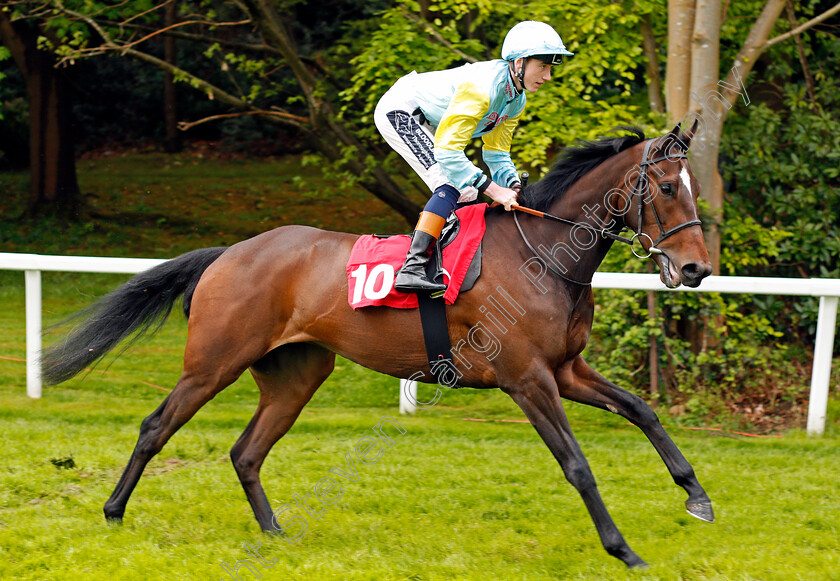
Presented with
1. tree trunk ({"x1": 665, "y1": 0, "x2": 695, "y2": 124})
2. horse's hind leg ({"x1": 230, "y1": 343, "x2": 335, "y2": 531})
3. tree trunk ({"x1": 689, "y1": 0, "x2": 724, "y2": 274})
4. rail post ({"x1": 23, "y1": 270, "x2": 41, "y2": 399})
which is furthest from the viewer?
tree trunk ({"x1": 665, "y1": 0, "x2": 695, "y2": 124})

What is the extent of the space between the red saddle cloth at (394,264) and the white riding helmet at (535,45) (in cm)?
73

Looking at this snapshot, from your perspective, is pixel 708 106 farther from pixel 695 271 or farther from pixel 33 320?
pixel 33 320

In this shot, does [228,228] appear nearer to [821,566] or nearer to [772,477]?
[772,477]

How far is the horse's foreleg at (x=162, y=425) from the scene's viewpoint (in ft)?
13.8

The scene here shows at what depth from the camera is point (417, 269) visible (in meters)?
3.94

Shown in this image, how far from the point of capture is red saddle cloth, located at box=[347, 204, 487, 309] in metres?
3.98

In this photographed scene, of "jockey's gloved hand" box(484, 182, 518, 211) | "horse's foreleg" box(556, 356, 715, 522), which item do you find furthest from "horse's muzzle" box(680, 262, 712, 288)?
"jockey's gloved hand" box(484, 182, 518, 211)

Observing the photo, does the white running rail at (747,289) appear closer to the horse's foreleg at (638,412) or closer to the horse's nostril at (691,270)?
the horse's foreleg at (638,412)

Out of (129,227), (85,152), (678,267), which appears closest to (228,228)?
(129,227)

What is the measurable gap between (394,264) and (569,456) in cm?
119

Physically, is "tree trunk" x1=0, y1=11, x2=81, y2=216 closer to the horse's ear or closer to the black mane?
the black mane

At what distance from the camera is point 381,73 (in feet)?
25.0

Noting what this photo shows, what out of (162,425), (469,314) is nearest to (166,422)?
(162,425)

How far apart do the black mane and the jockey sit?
Result: 0.11 metres
